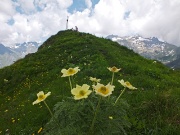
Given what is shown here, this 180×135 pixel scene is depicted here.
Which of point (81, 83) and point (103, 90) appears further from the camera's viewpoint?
point (81, 83)

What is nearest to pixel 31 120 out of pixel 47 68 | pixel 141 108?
pixel 141 108

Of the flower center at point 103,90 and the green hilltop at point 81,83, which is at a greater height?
the flower center at point 103,90

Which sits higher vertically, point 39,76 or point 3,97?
point 39,76

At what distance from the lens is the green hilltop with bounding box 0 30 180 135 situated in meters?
9.51

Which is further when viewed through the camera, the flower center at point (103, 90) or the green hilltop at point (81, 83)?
the green hilltop at point (81, 83)

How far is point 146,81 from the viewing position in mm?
15211

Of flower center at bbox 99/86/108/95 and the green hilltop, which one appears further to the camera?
the green hilltop

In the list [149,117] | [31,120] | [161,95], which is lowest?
[31,120]

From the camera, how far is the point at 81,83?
15.9m

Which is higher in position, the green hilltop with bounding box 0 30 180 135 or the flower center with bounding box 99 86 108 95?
the flower center with bounding box 99 86 108 95

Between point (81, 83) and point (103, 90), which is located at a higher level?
point (103, 90)

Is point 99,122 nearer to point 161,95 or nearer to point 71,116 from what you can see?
point 71,116

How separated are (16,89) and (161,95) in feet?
41.4

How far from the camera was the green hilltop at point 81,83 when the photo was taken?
9.51 meters
